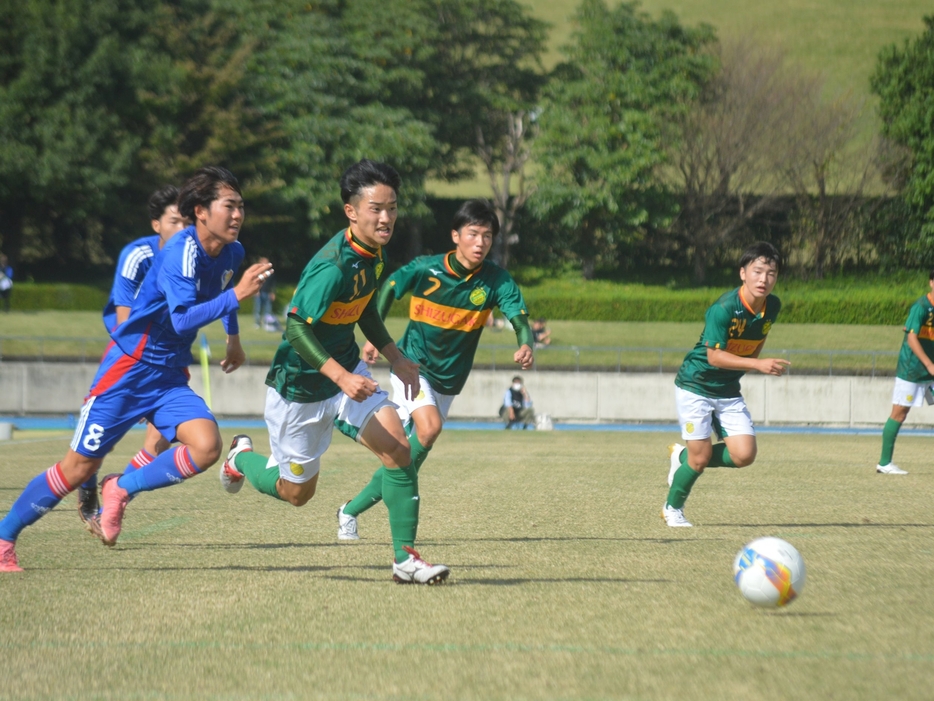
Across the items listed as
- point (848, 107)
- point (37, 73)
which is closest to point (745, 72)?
point (848, 107)

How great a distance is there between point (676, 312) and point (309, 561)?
32558mm

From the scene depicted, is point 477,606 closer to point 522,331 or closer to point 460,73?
point 522,331

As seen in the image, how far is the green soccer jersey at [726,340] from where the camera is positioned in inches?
307

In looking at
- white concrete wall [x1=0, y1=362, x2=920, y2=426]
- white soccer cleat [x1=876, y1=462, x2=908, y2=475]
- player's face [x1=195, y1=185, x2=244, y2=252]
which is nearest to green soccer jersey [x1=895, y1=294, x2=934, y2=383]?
white soccer cleat [x1=876, y1=462, x2=908, y2=475]

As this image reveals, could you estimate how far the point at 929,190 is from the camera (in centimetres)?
4394

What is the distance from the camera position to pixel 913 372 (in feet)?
39.2

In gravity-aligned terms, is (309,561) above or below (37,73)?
below

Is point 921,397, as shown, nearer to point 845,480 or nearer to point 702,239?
point 845,480

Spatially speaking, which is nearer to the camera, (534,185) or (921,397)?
(921,397)

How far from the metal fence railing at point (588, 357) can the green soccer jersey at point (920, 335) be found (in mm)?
12309

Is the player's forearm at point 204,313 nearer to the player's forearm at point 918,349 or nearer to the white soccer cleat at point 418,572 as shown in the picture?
the white soccer cleat at point 418,572

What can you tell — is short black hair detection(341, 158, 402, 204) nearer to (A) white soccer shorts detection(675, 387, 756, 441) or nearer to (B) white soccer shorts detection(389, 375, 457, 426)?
(B) white soccer shorts detection(389, 375, 457, 426)

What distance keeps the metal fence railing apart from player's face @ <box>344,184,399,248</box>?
64.2ft

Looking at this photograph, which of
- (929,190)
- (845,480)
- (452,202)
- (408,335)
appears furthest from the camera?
(452,202)
